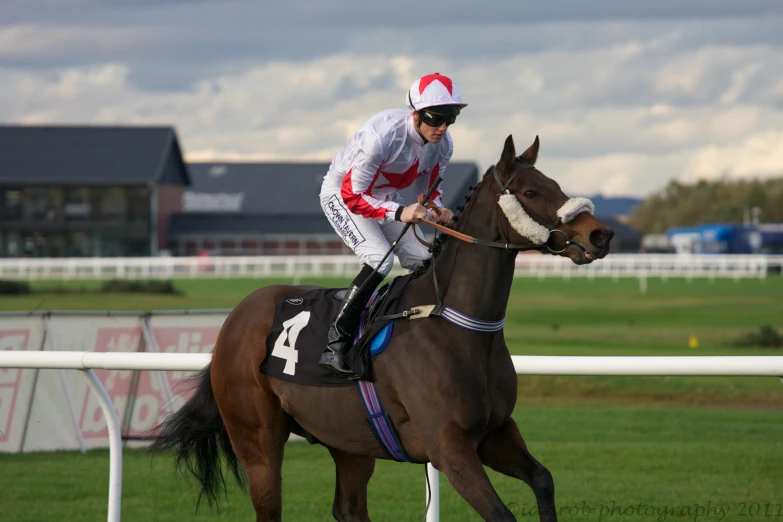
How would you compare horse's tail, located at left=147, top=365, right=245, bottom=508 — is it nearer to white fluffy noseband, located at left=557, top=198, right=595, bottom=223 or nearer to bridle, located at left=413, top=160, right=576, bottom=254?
bridle, located at left=413, top=160, right=576, bottom=254

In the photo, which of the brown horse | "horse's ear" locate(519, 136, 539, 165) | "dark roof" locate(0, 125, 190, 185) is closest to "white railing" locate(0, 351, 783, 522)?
the brown horse

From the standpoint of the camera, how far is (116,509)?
195 inches

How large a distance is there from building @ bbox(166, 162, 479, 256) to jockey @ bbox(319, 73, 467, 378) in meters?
42.6

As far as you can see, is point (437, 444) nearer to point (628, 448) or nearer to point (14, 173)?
point (628, 448)

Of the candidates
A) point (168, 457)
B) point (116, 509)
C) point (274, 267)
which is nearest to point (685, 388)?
point (168, 457)

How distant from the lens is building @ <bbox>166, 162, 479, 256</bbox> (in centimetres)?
5184

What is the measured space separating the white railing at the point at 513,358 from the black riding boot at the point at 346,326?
2.33 ft

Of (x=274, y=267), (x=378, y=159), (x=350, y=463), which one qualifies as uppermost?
(x=378, y=159)

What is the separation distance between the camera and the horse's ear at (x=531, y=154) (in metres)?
→ 4.29

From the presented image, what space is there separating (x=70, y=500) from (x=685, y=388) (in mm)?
8064

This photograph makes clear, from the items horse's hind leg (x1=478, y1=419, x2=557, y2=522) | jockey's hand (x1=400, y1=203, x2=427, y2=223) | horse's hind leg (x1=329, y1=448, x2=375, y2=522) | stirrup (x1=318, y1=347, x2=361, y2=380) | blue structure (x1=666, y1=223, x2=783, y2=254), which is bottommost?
blue structure (x1=666, y1=223, x2=783, y2=254)

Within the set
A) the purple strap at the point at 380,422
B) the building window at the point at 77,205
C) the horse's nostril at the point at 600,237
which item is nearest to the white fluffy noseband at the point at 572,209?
the horse's nostril at the point at 600,237

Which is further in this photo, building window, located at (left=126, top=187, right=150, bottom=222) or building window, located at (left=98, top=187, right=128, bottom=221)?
building window, located at (left=126, top=187, right=150, bottom=222)

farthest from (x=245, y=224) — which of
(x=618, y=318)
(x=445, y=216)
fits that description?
(x=445, y=216)
